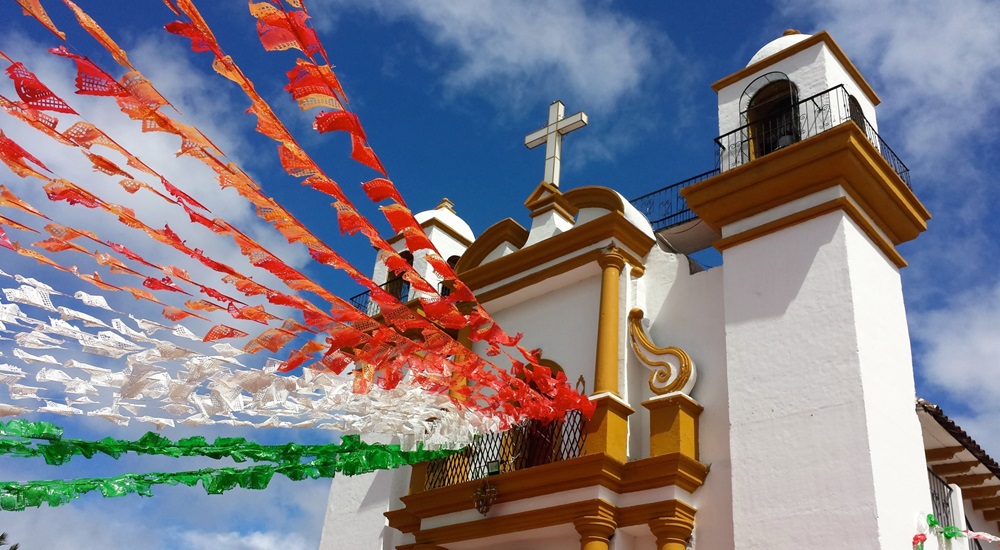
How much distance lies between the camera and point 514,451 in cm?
989

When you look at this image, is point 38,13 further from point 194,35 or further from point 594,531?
point 594,531

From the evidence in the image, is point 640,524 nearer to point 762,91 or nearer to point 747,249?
point 747,249

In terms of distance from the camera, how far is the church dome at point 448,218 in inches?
564

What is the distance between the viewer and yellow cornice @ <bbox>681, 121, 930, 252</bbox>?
8500 mm

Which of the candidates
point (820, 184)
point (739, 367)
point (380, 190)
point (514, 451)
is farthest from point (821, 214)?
point (380, 190)

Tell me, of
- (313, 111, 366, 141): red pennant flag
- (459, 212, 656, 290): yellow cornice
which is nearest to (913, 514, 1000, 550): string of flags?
(459, 212, 656, 290): yellow cornice

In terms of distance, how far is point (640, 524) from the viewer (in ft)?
27.6

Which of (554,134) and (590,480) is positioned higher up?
(554,134)

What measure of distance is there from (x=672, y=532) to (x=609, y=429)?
1.14 metres

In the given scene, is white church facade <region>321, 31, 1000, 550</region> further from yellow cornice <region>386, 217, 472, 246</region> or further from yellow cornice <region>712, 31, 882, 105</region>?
yellow cornice <region>386, 217, 472, 246</region>

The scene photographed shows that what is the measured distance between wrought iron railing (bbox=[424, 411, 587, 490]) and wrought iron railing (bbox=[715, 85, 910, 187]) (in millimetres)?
3296

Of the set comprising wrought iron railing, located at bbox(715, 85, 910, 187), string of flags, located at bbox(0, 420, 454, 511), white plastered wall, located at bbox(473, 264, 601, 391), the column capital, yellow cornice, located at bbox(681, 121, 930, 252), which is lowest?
string of flags, located at bbox(0, 420, 454, 511)

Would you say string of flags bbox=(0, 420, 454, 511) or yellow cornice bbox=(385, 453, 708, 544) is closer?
string of flags bbox=(0, 420, 454, 511)

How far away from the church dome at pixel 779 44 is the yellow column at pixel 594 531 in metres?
5.54
